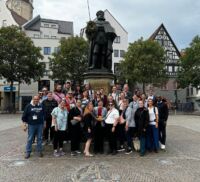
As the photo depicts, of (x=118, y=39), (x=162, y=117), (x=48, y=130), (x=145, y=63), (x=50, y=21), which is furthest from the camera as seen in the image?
(x=50, y=21)

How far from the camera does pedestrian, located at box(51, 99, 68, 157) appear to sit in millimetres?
9172

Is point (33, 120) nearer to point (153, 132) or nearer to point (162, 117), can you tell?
point (153, 132)

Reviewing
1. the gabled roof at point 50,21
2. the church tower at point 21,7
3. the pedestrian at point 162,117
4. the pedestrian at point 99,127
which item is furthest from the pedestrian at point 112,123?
the church tower at point 21,7

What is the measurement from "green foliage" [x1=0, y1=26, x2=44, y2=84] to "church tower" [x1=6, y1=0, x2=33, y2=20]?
28.5m

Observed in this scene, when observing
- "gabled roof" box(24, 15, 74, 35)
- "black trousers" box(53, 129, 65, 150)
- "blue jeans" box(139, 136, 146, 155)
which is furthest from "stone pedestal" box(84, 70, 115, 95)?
"gabled roof" box(24, 15, 74, 35)

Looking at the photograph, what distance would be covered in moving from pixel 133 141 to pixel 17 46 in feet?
95.4

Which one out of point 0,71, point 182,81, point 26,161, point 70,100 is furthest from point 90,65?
point 182,81

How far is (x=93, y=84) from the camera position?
13477 millimetres

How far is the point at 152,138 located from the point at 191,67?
33.1 meters

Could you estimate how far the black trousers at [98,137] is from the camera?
953cm

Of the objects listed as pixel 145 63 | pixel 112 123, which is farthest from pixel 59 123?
pixel 145 63

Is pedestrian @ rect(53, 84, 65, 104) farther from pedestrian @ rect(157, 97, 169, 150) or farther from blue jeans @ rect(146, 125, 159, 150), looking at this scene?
pedestrian @ rect(157, 97, 169, 150)

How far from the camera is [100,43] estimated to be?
13.9 m

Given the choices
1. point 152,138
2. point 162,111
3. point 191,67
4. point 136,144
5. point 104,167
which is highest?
point 191,67
